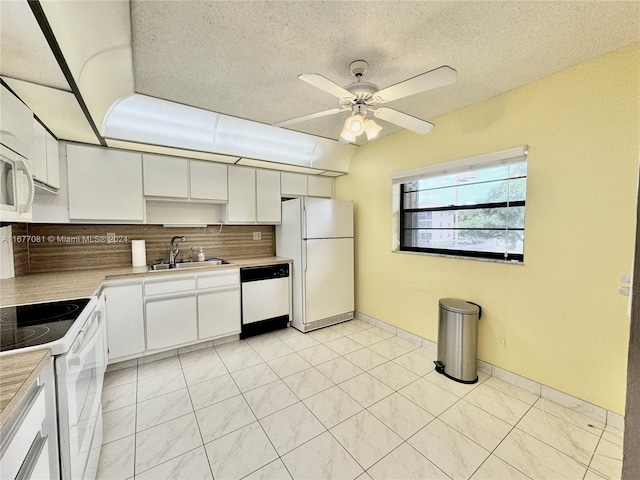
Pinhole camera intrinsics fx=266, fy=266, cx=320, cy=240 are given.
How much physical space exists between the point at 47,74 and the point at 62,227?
1.83 m

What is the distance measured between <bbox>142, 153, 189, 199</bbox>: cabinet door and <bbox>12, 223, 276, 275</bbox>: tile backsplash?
0.50 m

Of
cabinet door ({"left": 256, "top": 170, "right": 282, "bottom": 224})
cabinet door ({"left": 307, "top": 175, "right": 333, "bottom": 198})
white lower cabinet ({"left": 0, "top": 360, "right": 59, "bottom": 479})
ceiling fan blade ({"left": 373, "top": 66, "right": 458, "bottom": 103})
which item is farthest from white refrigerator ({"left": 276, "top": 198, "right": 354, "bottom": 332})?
white lower cabinet ({"left": 0, "top": 360, "right": 59, "bottom": 479})

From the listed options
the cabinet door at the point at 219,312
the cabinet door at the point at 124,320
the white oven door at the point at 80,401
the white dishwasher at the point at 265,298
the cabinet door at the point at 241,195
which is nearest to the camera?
the white oven door at the point at 80,401

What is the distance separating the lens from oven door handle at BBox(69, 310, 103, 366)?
1.17 metres

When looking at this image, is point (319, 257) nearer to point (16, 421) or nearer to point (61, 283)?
point (61, 283)

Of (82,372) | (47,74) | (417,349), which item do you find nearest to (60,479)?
(82,372)

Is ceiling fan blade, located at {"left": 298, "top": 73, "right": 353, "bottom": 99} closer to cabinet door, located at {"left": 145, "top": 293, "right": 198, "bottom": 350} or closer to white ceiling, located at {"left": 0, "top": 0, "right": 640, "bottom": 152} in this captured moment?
white ceiling, located at {"left": 0, "top": 0, "right": 640, "bottom": 152}

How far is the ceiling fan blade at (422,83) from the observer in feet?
4.32

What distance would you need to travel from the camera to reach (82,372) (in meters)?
1.26

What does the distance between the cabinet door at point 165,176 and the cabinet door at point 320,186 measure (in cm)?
167

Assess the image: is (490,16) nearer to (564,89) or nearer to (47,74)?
(564,89)

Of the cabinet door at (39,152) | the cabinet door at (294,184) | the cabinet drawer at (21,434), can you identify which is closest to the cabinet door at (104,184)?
the cabinet door at (39,152)

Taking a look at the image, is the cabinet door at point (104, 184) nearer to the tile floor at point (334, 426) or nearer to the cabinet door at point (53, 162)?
the cabinet door at point (53, 162)

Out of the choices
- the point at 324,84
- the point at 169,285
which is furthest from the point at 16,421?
the point at 169,285
